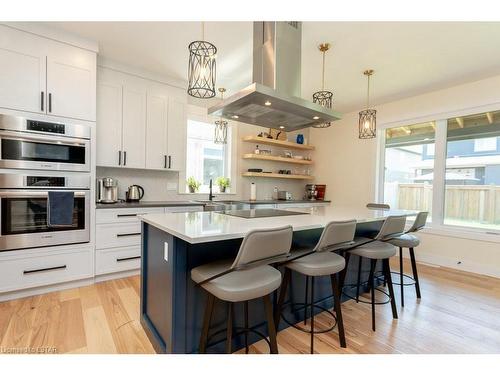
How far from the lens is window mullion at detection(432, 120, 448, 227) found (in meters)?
3.85

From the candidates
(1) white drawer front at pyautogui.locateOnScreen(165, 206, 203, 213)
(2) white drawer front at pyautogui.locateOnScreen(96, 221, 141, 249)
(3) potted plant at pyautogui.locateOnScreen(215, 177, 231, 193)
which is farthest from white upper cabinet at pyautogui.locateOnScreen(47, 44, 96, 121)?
(3) potted plant at pyautogui.locateOnScreen(215, 177, 231, 193)

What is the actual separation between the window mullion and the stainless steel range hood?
2.54m

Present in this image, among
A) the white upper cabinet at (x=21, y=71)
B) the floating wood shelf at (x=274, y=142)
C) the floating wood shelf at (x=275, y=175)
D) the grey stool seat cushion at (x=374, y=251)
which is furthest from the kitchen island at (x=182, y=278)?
the floating wood shelf at (x=274, y=142)

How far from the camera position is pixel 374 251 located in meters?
2.09

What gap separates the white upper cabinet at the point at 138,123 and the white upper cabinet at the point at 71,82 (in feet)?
1.03

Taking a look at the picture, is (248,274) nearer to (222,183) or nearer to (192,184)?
(192,184)

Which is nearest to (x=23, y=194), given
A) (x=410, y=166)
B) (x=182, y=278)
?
(x=182, y=278)

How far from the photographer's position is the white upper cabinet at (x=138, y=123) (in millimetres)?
3125

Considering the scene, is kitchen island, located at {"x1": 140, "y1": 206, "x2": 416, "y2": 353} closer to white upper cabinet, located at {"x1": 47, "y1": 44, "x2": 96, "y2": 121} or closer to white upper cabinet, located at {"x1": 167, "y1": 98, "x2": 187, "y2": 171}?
white upper cabinet, located at {"x1": 47, "y1": 44, "x2": 96, "y2": 121}

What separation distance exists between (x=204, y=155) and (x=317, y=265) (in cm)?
314

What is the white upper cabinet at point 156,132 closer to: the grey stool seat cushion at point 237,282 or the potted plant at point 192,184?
the potted plant at point 192,184

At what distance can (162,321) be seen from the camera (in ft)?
5.32
